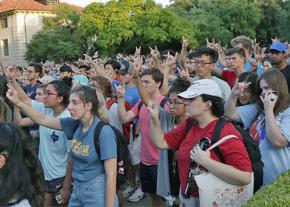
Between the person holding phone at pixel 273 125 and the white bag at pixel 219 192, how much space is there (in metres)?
0.69

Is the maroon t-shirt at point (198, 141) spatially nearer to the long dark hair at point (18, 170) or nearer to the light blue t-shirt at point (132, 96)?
the long dark hair at point (18, 170)

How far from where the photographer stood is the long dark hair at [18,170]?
247cm

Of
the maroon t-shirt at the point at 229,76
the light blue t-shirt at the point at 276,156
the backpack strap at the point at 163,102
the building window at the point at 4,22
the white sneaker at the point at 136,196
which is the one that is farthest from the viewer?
the building window at the point at 4,22

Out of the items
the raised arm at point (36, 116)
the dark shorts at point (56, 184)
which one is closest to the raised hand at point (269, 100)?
the raised arm at point (36, 116)

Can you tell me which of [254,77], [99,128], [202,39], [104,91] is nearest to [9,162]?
[99,128]

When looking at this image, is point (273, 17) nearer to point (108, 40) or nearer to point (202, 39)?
point (202, 39)

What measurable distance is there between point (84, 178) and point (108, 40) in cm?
4726

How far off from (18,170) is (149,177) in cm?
298

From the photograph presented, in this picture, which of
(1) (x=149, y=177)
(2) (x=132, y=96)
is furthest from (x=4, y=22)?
(1) (x=149, y=177)

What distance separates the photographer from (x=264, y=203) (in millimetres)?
2824

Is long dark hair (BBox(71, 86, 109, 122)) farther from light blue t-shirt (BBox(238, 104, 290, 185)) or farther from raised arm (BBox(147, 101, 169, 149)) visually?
light blue t-shirt (BBox(238, 104, 290, 185))

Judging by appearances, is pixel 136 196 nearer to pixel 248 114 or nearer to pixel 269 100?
pixel 248 114

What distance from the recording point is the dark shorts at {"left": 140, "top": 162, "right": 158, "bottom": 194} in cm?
533

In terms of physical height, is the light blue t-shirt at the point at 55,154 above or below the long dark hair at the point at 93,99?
below
